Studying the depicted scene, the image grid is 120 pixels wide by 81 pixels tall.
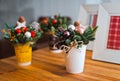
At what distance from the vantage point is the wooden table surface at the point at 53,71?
901 millimetres

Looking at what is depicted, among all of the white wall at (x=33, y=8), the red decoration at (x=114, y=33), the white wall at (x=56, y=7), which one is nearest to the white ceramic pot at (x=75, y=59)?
the red decoration at (x=114, y=33)

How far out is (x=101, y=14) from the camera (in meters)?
1.16

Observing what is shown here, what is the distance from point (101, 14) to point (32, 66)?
618 mm

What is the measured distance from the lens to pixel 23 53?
1.08m

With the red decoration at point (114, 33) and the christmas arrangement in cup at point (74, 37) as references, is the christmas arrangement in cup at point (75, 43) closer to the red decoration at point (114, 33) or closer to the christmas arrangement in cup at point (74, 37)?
the christmas arrangement in cup at point (74, 37)

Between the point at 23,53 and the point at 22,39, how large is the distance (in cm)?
11

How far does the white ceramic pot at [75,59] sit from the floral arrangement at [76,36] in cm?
4

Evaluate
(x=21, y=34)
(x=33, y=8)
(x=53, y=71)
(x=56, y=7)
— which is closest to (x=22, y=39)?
(x=21, y=34)

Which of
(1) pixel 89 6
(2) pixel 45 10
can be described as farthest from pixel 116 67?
(2) pixel 45 10

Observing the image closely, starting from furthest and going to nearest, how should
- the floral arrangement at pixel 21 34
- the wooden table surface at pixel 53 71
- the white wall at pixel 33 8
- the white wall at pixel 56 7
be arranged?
the white wall at pixel 56 7 < the white wall at pixel 33 8 < the floral arrangement at pixel 21 34 < the wooden table surface at pixel 53 71

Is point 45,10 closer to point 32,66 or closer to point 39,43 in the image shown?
point 39,43

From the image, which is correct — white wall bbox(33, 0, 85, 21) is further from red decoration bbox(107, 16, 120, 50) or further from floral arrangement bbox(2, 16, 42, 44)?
red decoration bbox(107, 16, 120, 50)

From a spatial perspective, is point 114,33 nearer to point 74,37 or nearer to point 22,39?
point 74,37

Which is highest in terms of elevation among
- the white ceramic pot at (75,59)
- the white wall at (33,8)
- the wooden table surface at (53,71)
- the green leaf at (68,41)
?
the white wall at (33,8)
